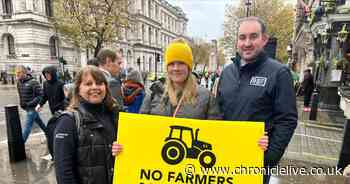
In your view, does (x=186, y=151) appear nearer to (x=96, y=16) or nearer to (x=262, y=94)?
(x=262, y=94)

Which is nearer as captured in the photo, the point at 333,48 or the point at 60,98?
the point at 60,98

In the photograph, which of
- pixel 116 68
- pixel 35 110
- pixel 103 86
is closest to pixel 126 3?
pixel 35 110

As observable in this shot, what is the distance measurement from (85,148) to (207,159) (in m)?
0.99

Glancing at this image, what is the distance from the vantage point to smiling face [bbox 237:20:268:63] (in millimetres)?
2080

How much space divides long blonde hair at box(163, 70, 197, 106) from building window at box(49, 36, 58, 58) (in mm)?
42082

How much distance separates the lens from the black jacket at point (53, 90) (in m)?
5.57

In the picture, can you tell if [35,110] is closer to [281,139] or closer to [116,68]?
[116,68]

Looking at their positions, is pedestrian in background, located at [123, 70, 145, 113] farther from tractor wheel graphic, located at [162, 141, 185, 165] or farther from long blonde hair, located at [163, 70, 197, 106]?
tractor wheel graphic, located at [162, 141, 185, 165]

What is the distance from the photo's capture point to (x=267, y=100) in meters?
2.13

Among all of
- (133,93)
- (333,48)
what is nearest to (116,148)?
(133,93)

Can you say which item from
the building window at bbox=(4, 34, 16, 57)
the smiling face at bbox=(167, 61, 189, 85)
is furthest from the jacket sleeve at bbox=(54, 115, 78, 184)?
the building window at bbox=(4, 34, 16, 57)

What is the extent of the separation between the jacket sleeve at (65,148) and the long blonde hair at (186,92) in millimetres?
809

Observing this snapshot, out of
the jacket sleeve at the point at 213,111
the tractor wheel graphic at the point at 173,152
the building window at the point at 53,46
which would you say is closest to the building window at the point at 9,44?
the building window at the point at 53,46

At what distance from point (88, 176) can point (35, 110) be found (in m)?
4.79
